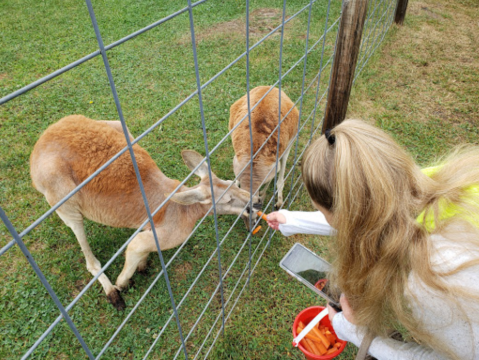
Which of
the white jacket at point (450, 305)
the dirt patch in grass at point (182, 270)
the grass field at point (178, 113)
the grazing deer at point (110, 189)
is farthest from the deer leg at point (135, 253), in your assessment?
the white jacket at point (450, 305)

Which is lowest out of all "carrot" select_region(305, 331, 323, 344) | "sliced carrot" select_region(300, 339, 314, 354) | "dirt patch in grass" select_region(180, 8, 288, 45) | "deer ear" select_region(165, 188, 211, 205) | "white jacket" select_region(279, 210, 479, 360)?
"sliced carrot" select_region(300, 339, 314, 354)

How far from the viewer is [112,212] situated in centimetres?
273

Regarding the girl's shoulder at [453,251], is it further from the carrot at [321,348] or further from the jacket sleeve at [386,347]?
the carrot at [321,348]

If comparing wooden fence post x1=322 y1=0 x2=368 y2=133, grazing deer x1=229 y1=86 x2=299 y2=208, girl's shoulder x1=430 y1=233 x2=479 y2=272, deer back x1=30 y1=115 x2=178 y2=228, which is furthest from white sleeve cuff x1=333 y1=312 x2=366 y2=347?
wooden fence post x1=322 y1=0 x2=368 y2=133

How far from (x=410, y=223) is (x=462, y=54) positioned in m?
5.96

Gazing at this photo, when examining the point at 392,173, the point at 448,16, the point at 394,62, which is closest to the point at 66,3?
the point at 394,62

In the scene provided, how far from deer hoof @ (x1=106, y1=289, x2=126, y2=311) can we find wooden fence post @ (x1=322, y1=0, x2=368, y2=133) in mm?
2385

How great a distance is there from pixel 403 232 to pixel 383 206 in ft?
0.43

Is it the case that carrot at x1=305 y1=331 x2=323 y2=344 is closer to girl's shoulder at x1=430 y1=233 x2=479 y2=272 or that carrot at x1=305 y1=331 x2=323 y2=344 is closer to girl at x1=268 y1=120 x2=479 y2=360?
girl at x1=268 y1=120 x2=479 y2=360

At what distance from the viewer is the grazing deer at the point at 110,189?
255 centimetres

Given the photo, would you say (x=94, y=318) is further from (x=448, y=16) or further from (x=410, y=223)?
(x=448, y=16)

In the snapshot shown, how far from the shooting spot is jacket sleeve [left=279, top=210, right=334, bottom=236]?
2180mm

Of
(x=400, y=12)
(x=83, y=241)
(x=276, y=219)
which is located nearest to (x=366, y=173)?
(x=276, y=219)

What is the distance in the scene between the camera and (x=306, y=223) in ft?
7.25
